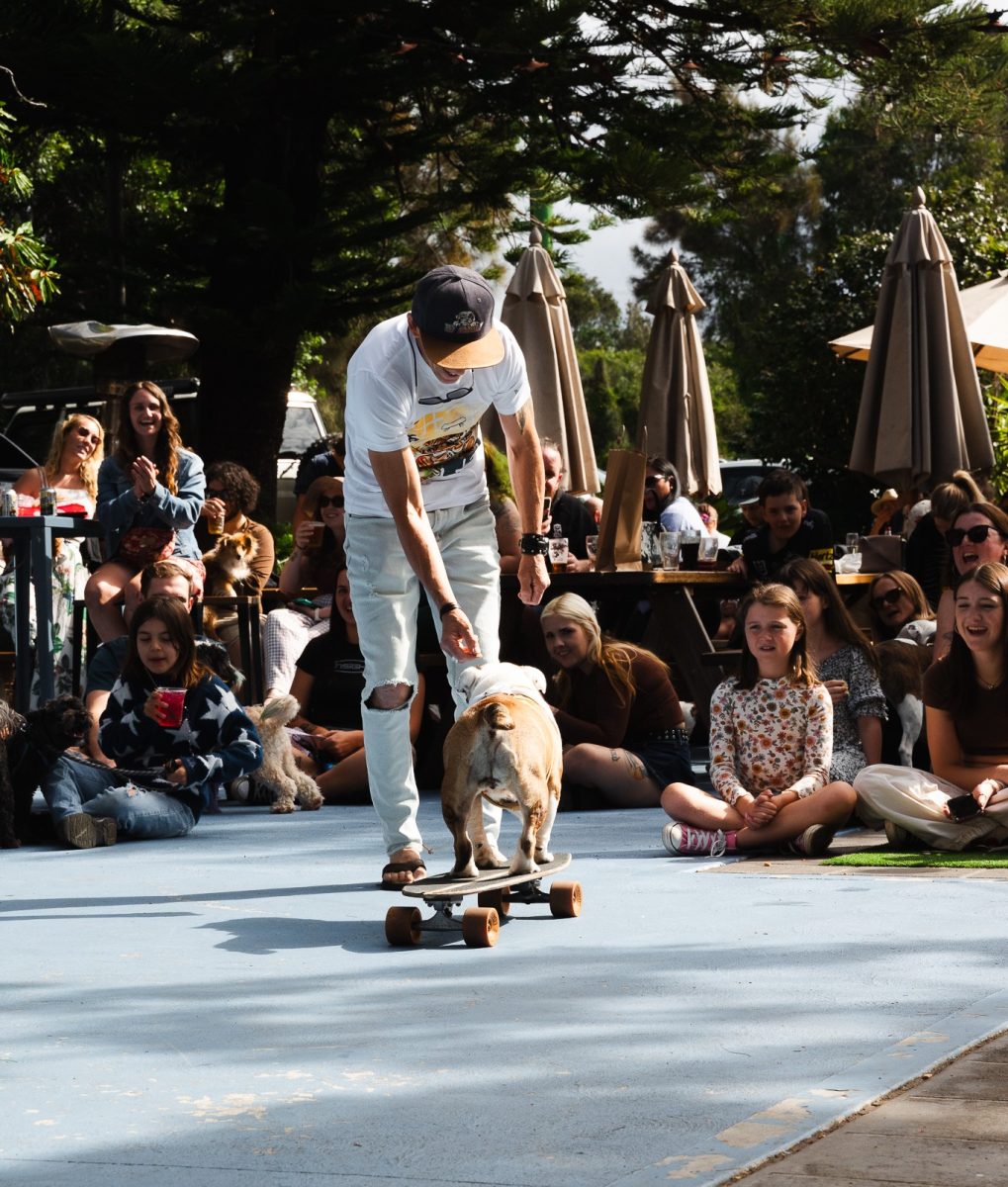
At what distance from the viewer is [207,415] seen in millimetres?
16250

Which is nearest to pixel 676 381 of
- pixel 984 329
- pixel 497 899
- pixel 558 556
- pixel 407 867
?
pixel 984 329

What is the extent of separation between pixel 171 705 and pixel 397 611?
93.5 inches

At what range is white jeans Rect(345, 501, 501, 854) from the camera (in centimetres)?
528

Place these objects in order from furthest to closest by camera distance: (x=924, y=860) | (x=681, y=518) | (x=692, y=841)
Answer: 1. (x=681, y=518)
2. (x=692, y=841)
3. (x=924, y=860)

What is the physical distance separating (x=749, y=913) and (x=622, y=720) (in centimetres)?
281

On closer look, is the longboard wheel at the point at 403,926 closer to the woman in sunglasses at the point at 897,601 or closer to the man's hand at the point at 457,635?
the man's hand at the point at 457,635

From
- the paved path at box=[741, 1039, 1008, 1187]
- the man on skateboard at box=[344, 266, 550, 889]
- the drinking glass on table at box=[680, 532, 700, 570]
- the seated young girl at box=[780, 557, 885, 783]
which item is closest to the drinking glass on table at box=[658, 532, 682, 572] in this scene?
the drinking glass on table at box=[680, 532, 700, 570]

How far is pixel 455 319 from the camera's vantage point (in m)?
4.80

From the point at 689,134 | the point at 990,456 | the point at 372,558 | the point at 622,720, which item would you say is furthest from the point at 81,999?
the point at 689,134

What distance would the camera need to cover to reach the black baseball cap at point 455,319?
479 centimetres

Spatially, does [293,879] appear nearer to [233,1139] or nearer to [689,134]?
[233,1139]

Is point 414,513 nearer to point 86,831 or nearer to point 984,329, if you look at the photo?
point 86,831

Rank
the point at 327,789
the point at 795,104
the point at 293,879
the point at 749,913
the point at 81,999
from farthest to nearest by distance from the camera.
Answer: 1. the point at 795,104
2. the point at 327,789
3. the point at 293,879
4. the point at 749,913
5. the point at 81,999

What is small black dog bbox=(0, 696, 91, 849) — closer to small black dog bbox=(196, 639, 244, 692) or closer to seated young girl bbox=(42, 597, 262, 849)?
seated young girl bbox=(42, 597, 262, 849)
